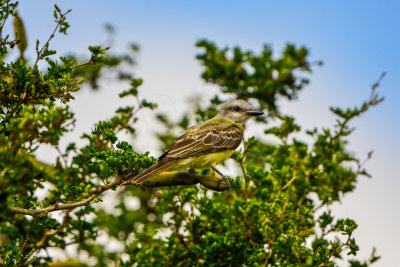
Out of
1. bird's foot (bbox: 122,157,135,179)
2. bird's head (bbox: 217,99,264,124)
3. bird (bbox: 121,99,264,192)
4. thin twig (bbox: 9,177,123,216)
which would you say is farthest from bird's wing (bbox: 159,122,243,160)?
thin twig (bbox: 9,177,123,216)

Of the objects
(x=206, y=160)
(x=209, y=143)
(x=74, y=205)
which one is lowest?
(x=74, y=205)

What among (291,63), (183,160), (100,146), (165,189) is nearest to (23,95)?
(100,146)

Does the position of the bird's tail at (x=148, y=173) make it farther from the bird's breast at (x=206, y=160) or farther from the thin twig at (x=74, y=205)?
the bird's breast at (x=206, y=160)

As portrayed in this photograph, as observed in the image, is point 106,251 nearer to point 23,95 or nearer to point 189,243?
point 189,243

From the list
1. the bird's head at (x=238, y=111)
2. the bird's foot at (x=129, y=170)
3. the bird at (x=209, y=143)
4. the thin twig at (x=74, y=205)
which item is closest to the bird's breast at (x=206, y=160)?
the bird at (x=209, y=143)

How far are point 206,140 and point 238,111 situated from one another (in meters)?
1.18

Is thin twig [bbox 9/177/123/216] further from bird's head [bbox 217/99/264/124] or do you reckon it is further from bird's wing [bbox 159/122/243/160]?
bird's head [bbox 217/99/264/124]

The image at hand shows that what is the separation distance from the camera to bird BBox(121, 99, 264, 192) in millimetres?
5766

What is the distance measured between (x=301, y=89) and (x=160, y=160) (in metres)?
4.83

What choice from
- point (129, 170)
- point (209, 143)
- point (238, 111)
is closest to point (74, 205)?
point (129, 170)

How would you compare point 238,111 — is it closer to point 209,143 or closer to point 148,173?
point 209,143

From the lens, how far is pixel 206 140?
20.7ft

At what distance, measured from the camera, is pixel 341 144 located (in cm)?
759

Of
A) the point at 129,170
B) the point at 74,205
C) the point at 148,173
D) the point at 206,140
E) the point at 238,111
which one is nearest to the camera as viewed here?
the point at 74,205
